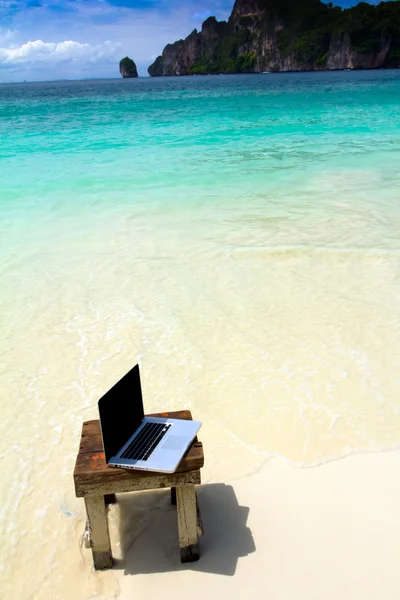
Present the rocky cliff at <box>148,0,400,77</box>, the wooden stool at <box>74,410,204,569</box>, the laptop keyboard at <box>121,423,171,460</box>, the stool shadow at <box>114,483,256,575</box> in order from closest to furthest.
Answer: the wooden stool at <box>74,410,204,569</box> < the laptop keyboard at <box>121,423,171,460</box> < the stool shadow at <box>114,483,256,575</box> < the rocky cliff at <box>148,0,400,77</box>

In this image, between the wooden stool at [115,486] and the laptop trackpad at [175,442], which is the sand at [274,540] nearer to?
the wooden stool at [115,486]

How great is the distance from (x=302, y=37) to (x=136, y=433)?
174 metres

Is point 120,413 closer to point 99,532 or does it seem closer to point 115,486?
point 115,486

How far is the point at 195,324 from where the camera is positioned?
19.0 ft

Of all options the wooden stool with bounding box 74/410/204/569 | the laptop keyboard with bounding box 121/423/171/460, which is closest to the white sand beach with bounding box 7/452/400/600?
the wooden stool with bounding box 74/410/204/569

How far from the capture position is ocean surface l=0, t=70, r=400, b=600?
3.76m

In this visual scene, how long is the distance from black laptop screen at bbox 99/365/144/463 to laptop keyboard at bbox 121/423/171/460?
48mm

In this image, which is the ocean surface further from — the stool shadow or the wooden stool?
the wooden stool

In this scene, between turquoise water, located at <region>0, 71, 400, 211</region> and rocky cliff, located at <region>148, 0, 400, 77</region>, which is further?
rocky cliff, located at <region>148, 0, 400, 77</region>

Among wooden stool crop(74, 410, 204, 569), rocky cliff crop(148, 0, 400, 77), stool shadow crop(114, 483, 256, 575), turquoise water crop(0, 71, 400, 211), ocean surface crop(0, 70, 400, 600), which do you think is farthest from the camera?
rocky cliff crop(148, 0, 400, 77)

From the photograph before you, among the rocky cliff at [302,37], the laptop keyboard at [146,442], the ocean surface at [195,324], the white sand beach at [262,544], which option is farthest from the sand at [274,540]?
the rocky cliff at [302,37]

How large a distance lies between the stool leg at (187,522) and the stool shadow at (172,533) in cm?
7

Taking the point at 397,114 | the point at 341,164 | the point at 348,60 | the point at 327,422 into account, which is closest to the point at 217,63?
the point at 348,60

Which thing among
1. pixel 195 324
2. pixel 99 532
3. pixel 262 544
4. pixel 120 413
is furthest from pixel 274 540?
pixel 195 324
